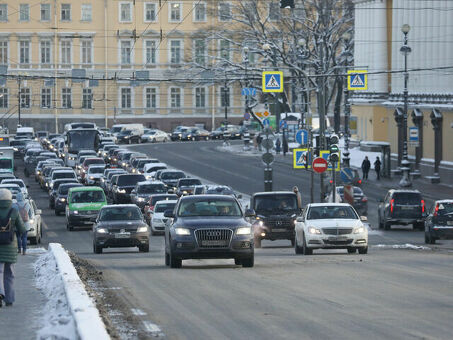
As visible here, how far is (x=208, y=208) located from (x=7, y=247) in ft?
31.4

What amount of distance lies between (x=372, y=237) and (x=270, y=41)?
180 feet

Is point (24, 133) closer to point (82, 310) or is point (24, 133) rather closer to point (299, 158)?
point (299, 158)

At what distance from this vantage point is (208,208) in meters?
25.1

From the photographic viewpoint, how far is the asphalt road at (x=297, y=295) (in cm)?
1356

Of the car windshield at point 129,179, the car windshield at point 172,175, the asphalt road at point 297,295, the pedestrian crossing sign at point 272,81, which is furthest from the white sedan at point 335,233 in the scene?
the car windshield at point 172,175

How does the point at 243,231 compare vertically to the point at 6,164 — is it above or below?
above

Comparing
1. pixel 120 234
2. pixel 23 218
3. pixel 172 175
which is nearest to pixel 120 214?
pixel 120 234

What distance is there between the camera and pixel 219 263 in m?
26.4

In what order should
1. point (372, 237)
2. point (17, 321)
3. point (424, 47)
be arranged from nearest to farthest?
point (17, 321), point (372, 237), point (424, 47)

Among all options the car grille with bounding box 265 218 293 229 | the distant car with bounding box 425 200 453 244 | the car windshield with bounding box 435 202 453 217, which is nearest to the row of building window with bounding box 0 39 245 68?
the car windshield with bounding box 435 202 453 217

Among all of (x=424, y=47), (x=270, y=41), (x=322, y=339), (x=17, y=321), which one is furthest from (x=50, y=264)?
(x=270, y=41)

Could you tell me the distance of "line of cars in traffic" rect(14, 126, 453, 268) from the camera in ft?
78.2

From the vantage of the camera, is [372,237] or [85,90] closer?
[372,237]

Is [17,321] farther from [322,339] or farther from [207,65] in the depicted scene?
[207,65]
